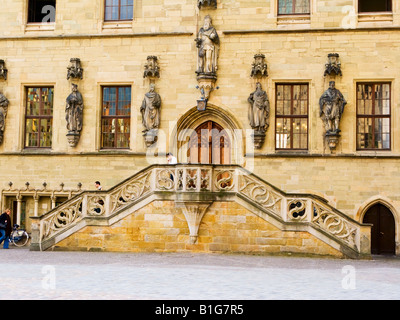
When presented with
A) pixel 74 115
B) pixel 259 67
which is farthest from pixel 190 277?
pixel 74 115

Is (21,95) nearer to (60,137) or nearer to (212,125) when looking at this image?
(60,137)

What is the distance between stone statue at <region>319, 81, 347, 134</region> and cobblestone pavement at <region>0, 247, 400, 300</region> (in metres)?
5.18

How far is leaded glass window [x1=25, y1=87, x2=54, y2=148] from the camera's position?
2362 centimetres

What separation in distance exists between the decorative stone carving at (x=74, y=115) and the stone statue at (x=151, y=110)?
226cm

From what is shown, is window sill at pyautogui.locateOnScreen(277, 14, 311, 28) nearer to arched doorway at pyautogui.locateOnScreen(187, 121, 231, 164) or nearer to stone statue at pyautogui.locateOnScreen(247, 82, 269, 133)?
stone statue at pyautogui.locateOnScreen(247, 82, 269, 133)

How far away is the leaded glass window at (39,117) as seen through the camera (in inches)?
930

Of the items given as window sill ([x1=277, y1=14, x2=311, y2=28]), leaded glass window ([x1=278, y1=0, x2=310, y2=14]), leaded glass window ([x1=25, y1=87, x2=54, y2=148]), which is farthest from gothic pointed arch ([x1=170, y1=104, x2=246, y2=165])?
leaded glass window ([x1=25, y1=87, x2=54, y2=148])

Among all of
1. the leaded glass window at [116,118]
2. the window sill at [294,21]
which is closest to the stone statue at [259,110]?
the window sill at [294,21]

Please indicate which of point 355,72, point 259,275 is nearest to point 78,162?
point 355,72

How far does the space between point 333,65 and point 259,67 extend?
2.39 metres

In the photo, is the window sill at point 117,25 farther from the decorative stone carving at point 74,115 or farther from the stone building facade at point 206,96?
the decorative stone carving at point 74,115

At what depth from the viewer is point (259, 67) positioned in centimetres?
→ 2197

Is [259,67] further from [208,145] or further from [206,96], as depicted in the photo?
[208,145]

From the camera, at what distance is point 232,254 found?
59.9ft
